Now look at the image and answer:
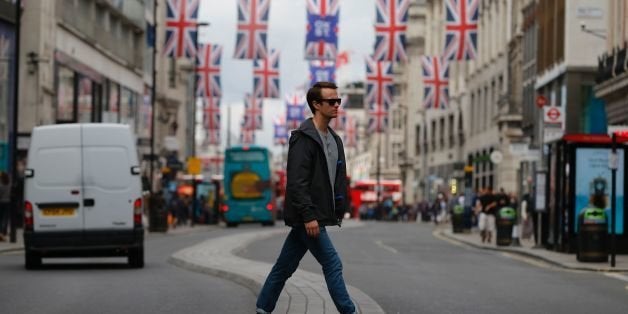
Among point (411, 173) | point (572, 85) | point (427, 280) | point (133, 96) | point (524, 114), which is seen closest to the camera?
point (427, 280)

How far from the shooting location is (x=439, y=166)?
10606cm

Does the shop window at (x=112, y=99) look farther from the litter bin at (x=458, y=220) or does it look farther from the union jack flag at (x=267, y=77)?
the litter bin at (x=458, y=220)

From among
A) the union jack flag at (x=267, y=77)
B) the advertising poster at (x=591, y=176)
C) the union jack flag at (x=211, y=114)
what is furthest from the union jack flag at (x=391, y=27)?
the union jack flag at (x=211, y=114)

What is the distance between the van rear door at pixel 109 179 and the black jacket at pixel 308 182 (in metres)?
12.0

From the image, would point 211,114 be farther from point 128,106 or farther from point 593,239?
point 593,239

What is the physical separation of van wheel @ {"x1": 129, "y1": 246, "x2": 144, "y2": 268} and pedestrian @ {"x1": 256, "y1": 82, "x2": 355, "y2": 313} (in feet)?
42.2

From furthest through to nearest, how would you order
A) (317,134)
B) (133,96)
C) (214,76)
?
(133,96)
(214,76)
(317,134)

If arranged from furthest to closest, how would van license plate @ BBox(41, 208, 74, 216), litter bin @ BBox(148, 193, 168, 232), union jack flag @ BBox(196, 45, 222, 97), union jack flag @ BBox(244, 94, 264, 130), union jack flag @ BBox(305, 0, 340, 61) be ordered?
union jack flag @ BBox(244, 94, 264, 130)
union jack flag @ BBox(196, 45, 222, 97)
union jack flag @ BBox(305, 0, 340, 61)
litter bin @ BBox(148, 193, 168, 232)
van license plate @ BBox(41, 208, 74, 216)

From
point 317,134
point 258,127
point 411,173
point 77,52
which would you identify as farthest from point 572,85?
point 411,173

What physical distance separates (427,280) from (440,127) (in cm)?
8491

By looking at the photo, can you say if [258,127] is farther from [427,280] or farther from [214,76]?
[427,280]

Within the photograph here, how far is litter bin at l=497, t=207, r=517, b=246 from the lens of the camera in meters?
40.5

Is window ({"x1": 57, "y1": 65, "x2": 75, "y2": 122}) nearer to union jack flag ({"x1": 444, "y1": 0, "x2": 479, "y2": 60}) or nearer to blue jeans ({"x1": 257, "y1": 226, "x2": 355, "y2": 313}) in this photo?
union jack flag ({"x1": 444, "y1": 0, "x2": 479, "y2": 60})

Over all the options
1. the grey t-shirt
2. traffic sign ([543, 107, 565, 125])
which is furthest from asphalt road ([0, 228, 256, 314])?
traffic sign ([543, 107, 565, 125])
